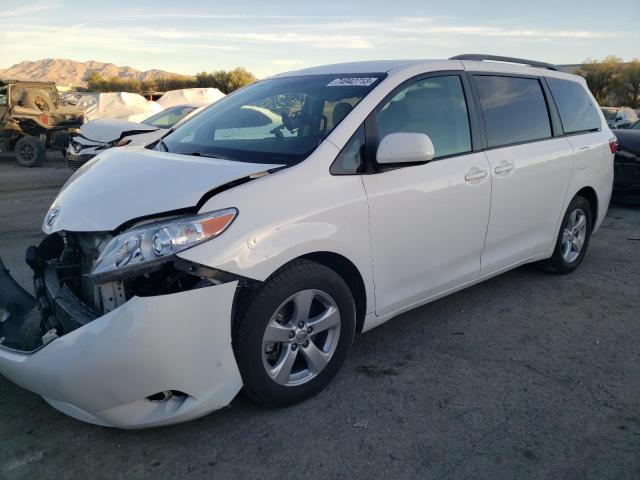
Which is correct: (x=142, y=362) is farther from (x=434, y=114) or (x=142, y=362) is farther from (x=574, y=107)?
(x=574, y=107)

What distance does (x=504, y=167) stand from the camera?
3.88 metres

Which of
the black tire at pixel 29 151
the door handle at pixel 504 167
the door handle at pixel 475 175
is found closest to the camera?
the door handle at pixel 475 175

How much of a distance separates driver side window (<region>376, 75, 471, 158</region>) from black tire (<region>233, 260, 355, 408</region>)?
36.7 inches

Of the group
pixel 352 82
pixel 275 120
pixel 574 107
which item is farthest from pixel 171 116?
pixel 352 82

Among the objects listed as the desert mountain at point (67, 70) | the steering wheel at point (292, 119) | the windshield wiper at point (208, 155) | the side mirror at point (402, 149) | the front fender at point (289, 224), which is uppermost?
the steering wheel at point (292, 119)

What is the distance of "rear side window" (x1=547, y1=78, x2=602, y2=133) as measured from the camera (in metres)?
4.69

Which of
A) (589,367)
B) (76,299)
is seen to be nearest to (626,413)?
(589,367)

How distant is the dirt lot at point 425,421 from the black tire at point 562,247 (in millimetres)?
832

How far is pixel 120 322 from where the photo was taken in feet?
7.51

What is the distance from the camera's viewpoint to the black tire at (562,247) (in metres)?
4.79

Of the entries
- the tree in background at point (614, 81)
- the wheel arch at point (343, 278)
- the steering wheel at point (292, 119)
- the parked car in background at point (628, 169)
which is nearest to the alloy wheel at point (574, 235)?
the wheel arch at point (343, 278)

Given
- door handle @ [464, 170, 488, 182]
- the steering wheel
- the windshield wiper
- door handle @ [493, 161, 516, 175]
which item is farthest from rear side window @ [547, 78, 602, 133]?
the windshield wiper

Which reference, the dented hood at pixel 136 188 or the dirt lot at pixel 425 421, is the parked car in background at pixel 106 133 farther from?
the dirt lot at pixel 425 421

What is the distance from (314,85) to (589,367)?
7.98 ft
